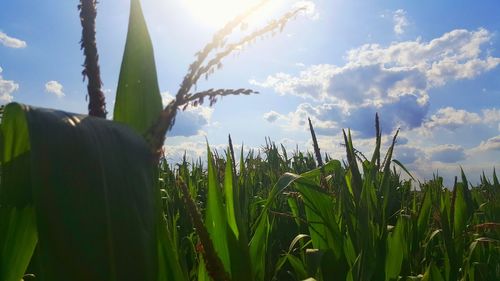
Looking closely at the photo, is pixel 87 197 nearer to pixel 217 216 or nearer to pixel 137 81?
pixel 137 81

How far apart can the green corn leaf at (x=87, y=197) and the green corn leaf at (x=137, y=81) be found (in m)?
0.23

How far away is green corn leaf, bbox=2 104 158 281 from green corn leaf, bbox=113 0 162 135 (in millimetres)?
226

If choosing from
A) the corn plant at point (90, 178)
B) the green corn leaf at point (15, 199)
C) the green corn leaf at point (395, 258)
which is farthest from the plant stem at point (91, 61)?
the green corn leaf at point (395, 258)

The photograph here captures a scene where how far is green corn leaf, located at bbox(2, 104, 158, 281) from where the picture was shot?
60cm

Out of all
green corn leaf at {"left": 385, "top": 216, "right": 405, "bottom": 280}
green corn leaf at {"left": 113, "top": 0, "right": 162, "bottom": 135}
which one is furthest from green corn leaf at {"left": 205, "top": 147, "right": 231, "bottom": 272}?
green corn leaf at {"left": 385, "top": 216, "right": 405, "bottom": 280}

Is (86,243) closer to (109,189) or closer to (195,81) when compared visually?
(109,189)

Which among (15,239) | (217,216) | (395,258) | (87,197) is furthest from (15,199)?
(395,258)

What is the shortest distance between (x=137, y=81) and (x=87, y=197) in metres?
0.34

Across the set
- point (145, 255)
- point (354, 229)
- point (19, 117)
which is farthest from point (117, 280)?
point (354, 229)

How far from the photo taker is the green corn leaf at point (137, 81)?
0.88 meters

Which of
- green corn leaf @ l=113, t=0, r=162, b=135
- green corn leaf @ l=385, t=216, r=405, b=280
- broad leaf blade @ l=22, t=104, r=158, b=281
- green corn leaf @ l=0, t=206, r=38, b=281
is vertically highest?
green corn leaf @ l=113, t=0, r=162, b=135

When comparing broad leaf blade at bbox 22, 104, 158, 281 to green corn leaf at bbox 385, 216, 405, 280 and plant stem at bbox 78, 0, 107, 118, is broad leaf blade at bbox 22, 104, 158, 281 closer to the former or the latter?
plant stem at bbox 78, 0, 107, 118

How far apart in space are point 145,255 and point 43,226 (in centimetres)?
15

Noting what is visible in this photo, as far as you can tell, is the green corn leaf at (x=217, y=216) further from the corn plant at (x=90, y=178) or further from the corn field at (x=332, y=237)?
the corn plant at (x=90, y=178)
